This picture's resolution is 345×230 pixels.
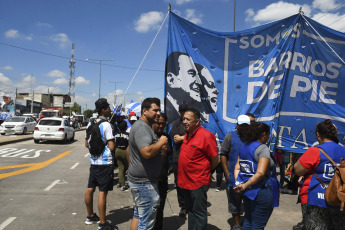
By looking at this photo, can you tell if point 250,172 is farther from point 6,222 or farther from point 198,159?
point 6,222

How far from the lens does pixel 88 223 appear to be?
416cm

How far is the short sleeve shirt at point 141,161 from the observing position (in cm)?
283

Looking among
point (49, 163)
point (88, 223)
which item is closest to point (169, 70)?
point (88, 223)

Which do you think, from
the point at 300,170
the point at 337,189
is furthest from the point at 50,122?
the point at 337,189

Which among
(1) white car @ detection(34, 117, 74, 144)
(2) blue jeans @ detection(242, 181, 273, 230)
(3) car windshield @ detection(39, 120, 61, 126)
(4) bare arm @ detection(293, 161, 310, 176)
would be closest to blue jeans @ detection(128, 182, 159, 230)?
(2) blue jeans @ detection(242, 181, 273, 230)

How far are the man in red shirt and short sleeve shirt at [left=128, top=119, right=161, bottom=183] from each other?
40 centimetres

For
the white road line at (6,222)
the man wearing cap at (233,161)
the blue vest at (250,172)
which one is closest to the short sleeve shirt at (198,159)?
the blue vest at (250,172)

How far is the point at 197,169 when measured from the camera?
3.11 m

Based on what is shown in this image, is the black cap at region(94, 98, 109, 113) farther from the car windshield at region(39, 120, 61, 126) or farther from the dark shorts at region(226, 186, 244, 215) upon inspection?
the car windshield at region(39, 120, 61, 126)

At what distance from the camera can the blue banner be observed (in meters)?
4.15

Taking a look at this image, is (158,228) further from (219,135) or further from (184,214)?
(219,135)

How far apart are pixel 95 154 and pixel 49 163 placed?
676 cm

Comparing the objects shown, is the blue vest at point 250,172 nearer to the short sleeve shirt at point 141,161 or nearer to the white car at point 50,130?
the short sleeve shirt at point 141,161

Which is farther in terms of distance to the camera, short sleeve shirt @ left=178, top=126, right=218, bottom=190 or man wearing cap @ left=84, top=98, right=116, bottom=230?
man wearing cap @ left=84, top=98, right=116, bottom=230
